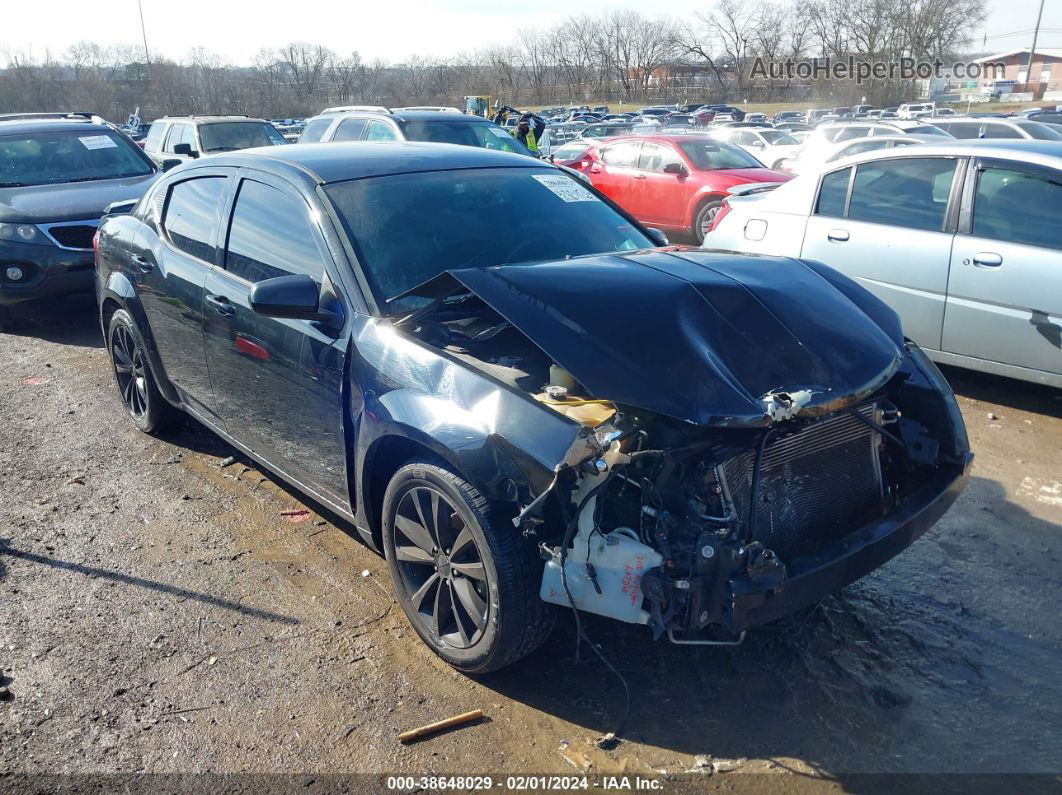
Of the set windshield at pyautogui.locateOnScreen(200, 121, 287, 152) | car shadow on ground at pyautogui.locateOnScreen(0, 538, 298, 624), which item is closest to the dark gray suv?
windshield at pyautogui.locateOnScreen(200, 121, 287, 152)

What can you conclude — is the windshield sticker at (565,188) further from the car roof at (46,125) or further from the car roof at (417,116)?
the car roof at (46,125)

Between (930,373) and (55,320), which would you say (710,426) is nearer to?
(930,373)

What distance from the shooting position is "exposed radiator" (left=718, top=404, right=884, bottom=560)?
2.82 m

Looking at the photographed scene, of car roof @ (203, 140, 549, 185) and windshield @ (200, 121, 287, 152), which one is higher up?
car roof @ (203, 140, 549, 185)

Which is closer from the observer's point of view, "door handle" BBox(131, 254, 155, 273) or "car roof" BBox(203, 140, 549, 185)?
"car roof" BBox(203, 140, 549, 185)

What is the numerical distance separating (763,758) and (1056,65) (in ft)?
371

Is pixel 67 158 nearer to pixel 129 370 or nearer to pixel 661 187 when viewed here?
pixel 129 370

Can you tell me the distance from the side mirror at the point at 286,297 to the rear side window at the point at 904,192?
14.0 feet

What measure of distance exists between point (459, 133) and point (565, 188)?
23.7 feet

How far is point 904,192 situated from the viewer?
5.91m

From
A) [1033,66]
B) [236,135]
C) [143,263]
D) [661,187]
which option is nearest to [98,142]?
[236,135]

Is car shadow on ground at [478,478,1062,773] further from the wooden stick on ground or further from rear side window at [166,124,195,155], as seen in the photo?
rear side window at [166,124,195,155]

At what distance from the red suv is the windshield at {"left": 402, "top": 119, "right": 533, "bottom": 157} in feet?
5.63

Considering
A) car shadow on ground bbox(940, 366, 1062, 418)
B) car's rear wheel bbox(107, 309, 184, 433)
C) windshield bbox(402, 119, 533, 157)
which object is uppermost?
windshield bbox(402, 119, 533, 157)
